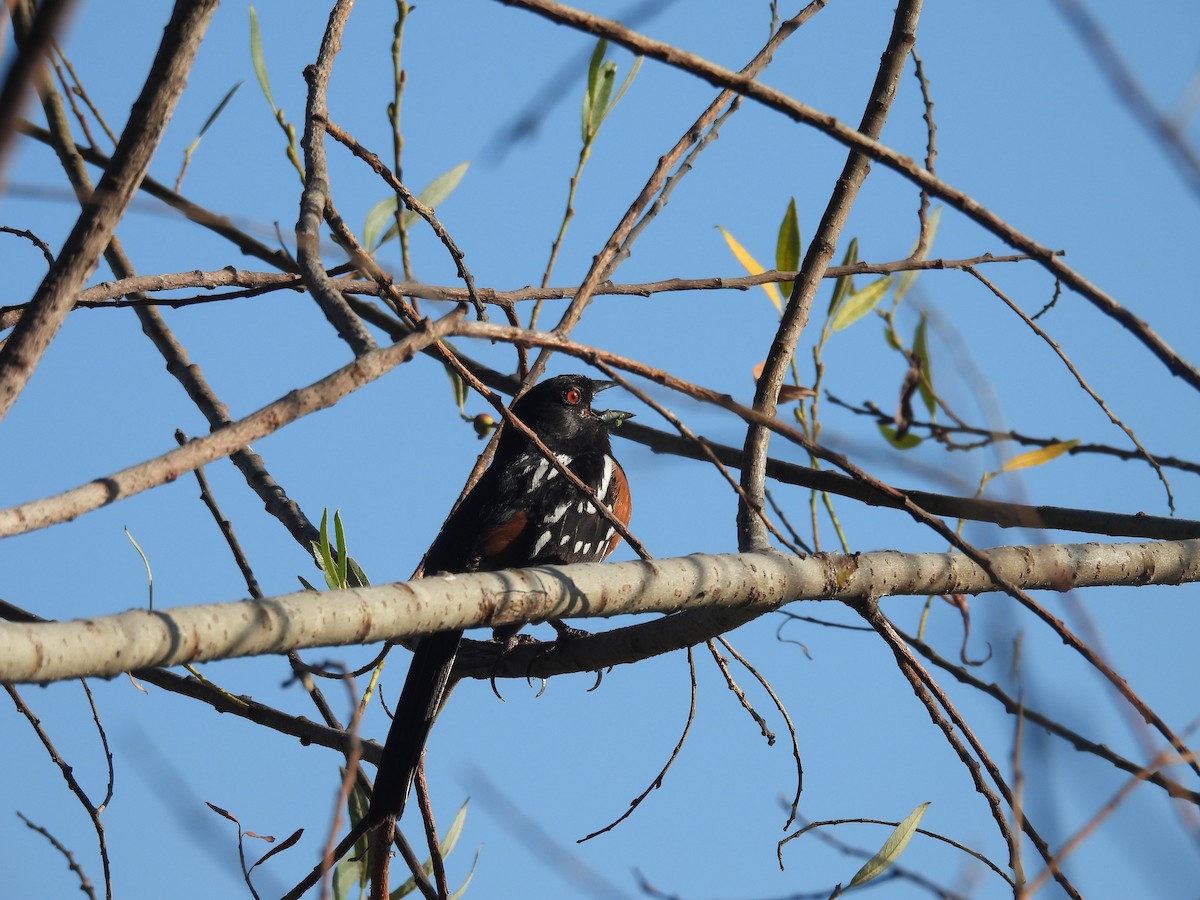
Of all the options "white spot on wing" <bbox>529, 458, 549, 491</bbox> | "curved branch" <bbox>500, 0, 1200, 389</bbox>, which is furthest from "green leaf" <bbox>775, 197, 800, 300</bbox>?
"curved branch" <bbox>500, 0, 1200, 389</bbox>

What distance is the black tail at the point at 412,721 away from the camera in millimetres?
2641

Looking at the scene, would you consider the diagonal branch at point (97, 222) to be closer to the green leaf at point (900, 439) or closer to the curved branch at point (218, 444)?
the curved branch at point (218, 444)

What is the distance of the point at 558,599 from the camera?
157 cm

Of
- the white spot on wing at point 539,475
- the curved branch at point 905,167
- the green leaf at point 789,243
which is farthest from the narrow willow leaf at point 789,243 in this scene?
the curved branch at point 905,167

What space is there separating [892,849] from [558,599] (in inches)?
51.7

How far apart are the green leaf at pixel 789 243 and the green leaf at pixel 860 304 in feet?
0.59

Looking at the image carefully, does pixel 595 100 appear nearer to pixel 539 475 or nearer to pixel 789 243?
pixel 789 243

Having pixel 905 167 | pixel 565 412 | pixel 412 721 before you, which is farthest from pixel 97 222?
pixel 565 412

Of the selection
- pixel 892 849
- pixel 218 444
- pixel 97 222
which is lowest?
pixel 892 849

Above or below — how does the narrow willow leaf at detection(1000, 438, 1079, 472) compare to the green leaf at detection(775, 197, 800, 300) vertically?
below

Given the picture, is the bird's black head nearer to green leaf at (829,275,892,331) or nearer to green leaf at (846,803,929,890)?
green leaf at (829,275,892,331)

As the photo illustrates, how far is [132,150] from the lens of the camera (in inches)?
54.2

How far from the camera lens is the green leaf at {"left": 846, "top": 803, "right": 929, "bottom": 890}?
246 centimetres

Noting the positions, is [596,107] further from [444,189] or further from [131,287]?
[131,287]
